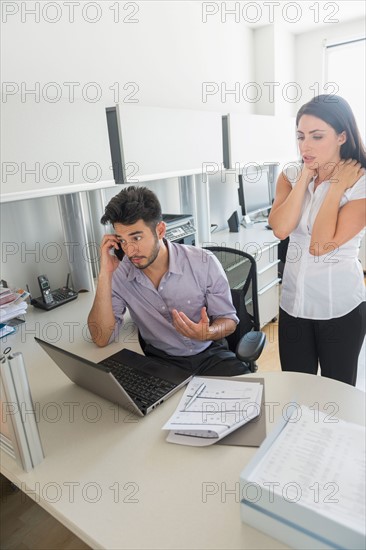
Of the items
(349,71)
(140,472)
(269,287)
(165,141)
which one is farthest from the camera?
(349,71)

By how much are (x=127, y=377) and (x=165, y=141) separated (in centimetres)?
142

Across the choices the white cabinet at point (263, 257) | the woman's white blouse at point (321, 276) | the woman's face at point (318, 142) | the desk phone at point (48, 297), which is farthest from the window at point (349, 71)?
the desk phone at point (48, 297)

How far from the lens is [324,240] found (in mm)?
1156

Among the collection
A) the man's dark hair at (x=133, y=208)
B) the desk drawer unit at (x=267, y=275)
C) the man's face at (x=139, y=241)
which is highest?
the man's dark hair at (x=133, y=208)

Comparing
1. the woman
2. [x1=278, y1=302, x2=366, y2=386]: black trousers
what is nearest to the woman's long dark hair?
the woman

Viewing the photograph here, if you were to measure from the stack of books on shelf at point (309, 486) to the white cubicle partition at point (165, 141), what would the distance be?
152 cm

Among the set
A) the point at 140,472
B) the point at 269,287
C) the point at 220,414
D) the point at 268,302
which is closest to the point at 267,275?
the point at 269,287

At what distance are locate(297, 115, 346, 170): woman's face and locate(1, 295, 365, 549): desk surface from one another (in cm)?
65

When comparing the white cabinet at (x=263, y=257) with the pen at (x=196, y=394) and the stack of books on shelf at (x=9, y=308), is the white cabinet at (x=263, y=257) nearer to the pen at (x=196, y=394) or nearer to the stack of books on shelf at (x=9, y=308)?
the stack of books on shelf at (x=9, y=308)

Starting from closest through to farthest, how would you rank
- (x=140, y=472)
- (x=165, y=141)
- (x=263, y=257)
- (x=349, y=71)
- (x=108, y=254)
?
(x=140, y=472) < (x=108, y=254) < (x=165, y=141) < (x=263, y=257) < (x=349, y=71)

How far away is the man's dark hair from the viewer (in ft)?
4.67

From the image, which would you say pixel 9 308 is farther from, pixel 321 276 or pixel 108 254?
pixel 321 276

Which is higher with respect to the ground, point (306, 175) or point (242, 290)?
point (306, 175)

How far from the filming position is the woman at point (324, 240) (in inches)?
41.5
